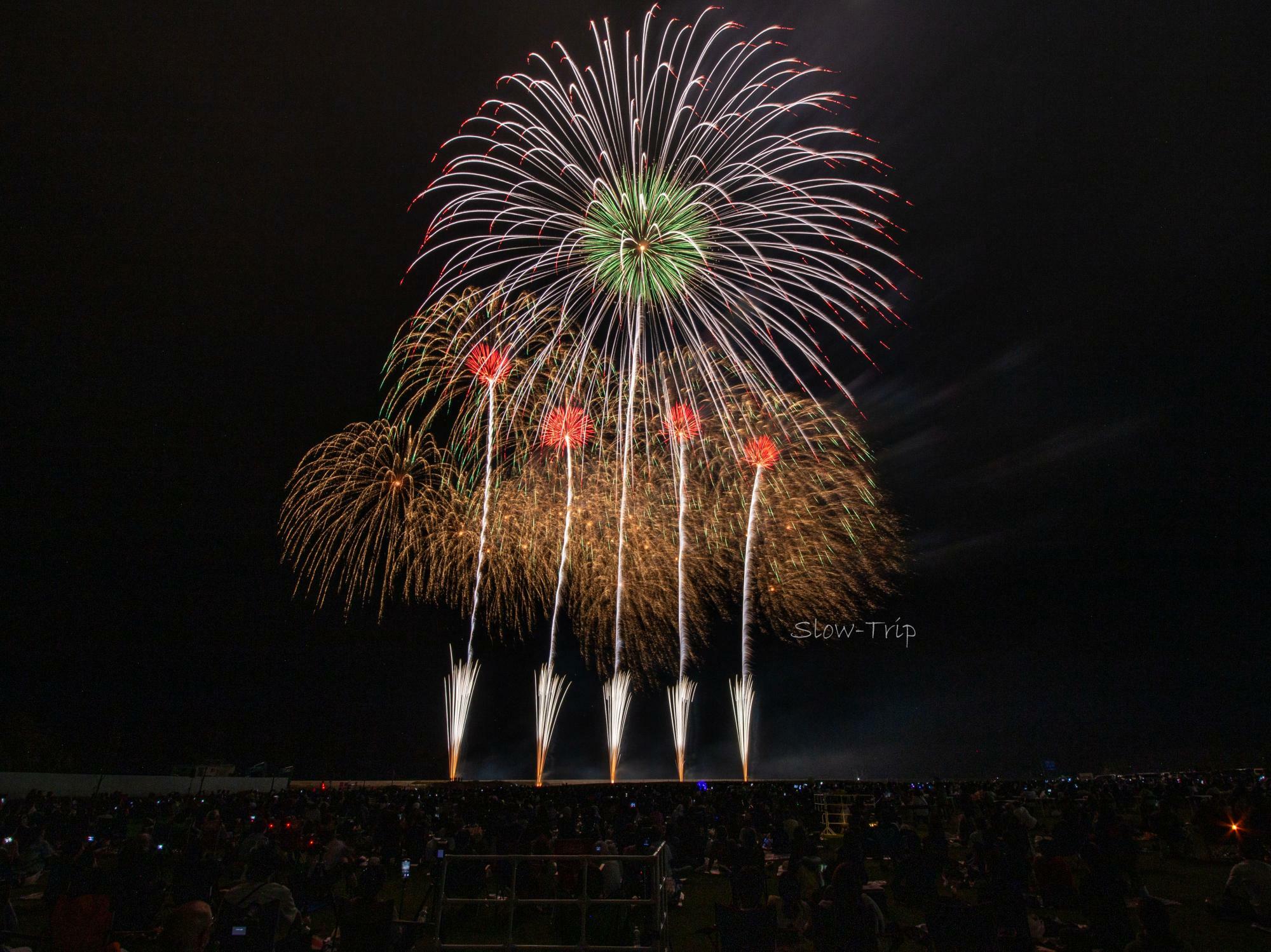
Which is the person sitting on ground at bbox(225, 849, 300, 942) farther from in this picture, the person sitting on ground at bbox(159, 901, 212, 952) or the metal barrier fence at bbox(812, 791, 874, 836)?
the metal barrier fence at bbox(812, 791, 874, 836)

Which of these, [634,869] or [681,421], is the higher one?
[681,421]

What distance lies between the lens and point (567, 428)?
96.6 ft

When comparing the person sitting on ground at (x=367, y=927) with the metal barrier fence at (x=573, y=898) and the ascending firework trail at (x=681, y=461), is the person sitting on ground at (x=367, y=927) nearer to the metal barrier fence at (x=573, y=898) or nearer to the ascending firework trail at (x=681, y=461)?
the metal barrier fence at (x=573, y=898)

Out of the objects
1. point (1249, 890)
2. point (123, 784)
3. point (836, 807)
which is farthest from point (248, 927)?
point (123, 784)

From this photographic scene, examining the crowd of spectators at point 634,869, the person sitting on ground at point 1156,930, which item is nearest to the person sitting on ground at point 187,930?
the crowd of spectators at point 634,869

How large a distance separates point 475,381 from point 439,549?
8.15 metres

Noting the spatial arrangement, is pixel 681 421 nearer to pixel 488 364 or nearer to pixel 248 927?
pixel 488 364

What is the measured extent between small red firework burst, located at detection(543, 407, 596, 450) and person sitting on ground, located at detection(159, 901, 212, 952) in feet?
78.9

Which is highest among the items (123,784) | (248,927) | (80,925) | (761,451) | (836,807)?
(761,451)

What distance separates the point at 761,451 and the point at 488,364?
43.2ft

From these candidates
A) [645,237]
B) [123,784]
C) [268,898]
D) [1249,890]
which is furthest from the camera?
[123,784]

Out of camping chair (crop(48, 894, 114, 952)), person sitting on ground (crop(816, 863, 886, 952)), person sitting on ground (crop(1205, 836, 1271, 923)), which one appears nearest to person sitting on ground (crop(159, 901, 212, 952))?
camping chair (crop(48, 894, 114, 952))

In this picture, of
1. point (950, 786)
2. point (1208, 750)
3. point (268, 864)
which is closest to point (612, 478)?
point (950, 786)

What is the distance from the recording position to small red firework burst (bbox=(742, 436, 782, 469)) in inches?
1330
